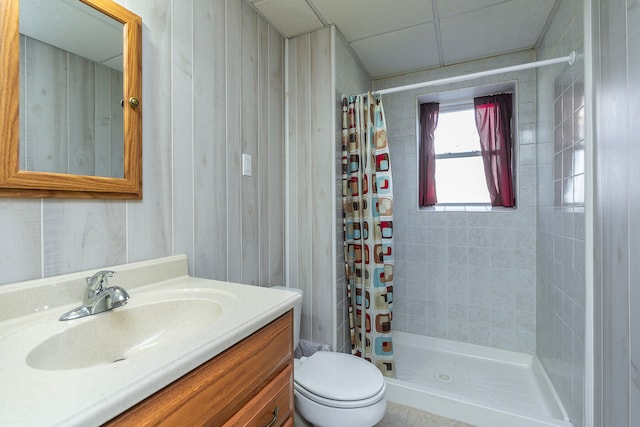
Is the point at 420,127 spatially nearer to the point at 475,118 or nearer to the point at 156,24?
the point at 475,118

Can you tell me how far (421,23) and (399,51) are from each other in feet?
1.12

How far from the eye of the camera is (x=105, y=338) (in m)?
0.76

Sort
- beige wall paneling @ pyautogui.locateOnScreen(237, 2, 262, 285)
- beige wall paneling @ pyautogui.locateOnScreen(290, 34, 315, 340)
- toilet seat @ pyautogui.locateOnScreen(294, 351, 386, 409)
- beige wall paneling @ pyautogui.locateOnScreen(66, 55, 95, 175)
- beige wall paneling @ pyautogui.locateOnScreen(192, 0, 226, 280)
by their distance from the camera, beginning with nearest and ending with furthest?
1. beige wall paneling @ pyautogui.locateOnScreen(66, 55, 95, 175)
2. toilet seat @ pyautogui.locateOnScreen(294, 351, 386, 409)
3. beige wall paneling @ pyautogui.locateOnScreen(192, 0, 226, 280)
4. beige wall paneling @ pyautogui.locateOnScreen(237, 2, 262, 285)
5. beige wall paneling @ pyautogui.locateOnScreen(290, 34, 315, 340)

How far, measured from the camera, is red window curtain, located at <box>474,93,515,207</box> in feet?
7.32

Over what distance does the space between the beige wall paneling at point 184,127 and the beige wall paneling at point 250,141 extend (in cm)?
31

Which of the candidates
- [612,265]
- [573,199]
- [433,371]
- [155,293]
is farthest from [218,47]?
[433,371]

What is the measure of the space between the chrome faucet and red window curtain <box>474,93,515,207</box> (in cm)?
248

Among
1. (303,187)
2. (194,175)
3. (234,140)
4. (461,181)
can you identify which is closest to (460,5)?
(461,181)

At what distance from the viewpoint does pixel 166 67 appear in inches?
44.7

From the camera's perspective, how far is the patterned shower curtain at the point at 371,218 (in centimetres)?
187

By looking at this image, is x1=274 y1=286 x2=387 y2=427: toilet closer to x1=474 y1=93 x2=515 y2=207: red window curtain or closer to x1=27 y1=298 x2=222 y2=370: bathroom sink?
x1=27 y1=298 x2=222 y2=370: bathroom sink

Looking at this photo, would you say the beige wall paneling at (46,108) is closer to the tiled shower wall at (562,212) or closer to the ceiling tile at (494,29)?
the ceiling tile at (494,29)

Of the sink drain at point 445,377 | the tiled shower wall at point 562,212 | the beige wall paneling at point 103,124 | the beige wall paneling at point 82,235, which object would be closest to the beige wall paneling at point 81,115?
the beige wall paneling at point 103,124

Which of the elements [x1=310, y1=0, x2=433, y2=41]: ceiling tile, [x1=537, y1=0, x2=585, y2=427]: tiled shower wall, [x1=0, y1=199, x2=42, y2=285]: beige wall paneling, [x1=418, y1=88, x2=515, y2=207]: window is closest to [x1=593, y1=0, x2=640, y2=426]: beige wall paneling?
[x1=537, y1=0, x2=585, y2=427]: tiled shower wall
